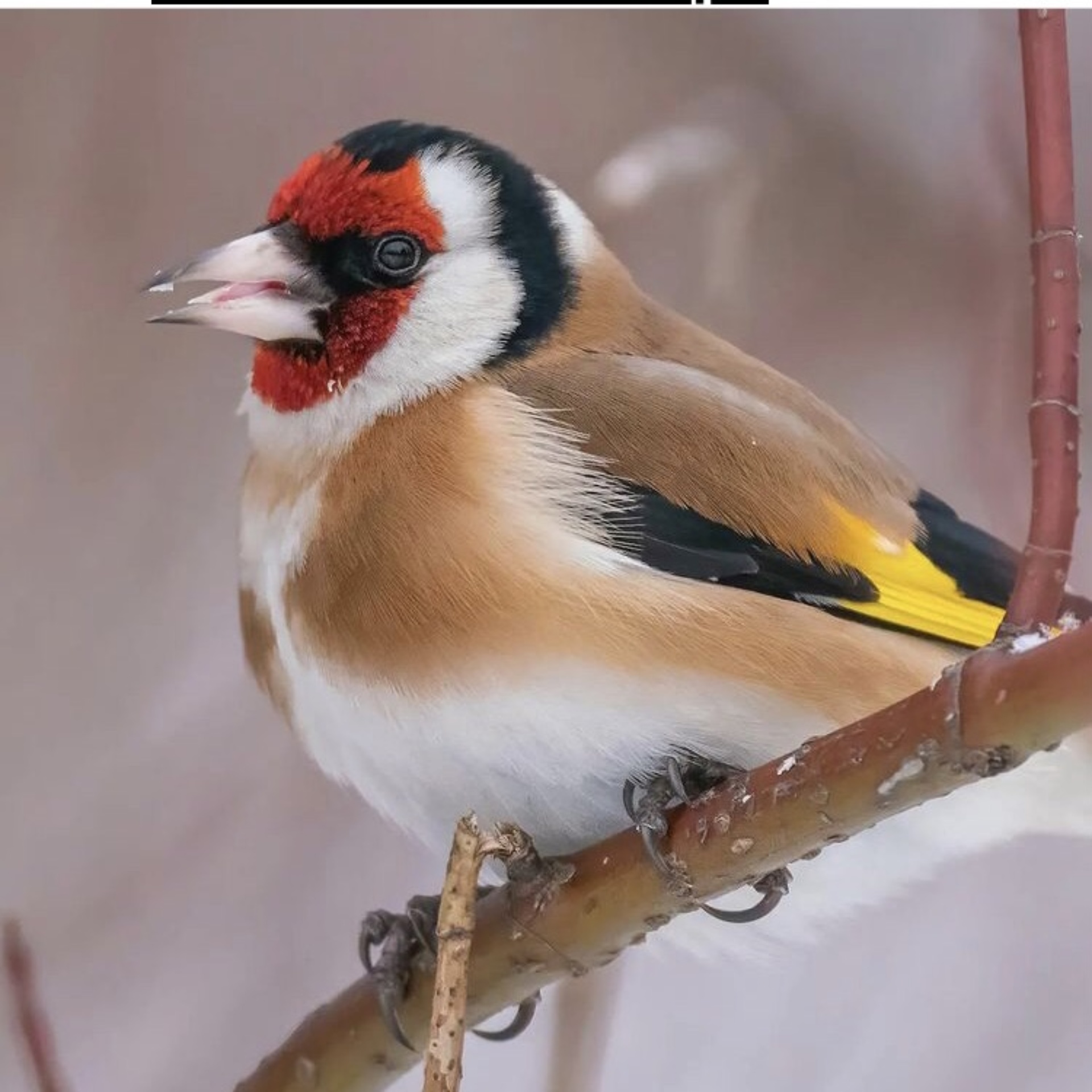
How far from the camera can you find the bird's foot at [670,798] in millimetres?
750

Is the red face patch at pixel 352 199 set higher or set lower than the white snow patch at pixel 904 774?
higher

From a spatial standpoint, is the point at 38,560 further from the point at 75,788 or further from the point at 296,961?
the point at 296,961

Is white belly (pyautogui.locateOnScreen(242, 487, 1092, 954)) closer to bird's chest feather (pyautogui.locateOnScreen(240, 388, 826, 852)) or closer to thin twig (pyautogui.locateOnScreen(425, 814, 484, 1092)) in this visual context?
bird's chest feather (pyautogui.locateOnScreen(240, 388, 826, 852))

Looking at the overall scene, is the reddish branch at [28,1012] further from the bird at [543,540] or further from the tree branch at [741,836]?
the bird at [543,540]

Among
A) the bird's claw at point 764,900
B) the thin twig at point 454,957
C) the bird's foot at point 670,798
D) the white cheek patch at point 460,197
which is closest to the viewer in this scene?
the thin twig at point 454,957

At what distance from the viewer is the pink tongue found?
93 centimetres

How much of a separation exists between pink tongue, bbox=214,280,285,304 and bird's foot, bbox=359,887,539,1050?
1.28 ft

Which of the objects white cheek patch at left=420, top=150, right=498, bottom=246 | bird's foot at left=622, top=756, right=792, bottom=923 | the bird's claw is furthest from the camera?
white cheek patch at left=420, top=150, right=498, bottom=246

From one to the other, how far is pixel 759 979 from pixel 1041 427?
2.15 ft

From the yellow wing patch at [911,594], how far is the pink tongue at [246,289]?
380mm

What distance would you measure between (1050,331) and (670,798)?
0.31 m

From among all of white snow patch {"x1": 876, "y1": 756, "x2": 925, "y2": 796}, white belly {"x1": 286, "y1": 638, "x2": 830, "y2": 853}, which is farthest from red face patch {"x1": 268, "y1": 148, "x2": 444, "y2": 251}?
white snow patch {"x1": 876, "y1": 756, "x2": 925, "y2": 796}

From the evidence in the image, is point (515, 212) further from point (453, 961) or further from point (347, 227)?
point (453, 961)

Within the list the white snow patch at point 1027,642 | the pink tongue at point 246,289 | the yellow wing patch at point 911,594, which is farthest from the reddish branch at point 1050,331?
the pink tongue at point 246,289
